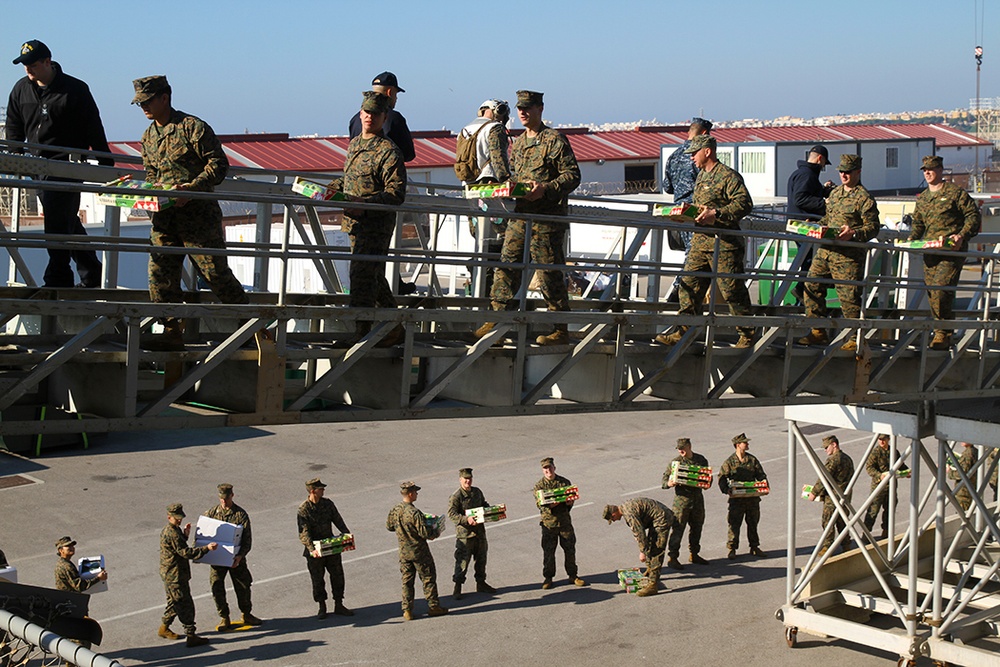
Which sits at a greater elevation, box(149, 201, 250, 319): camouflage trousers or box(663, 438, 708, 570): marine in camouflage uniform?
box(149, 201, 250, 319): camouflage trousers

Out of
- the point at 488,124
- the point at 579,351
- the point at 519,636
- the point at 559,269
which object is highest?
the point at 488,124

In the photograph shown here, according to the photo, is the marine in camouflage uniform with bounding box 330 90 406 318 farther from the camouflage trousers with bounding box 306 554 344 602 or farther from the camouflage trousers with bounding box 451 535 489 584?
the camouflage trousers with bounding box 451 535 489 584

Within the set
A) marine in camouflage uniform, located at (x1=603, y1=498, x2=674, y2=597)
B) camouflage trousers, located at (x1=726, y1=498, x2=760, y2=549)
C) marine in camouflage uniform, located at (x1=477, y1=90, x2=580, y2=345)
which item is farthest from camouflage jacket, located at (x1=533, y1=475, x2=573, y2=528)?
marine in camouflage uniform, located at (x1=477, y1=90, x2=580, y2=345)

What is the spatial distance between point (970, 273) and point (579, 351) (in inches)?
1336

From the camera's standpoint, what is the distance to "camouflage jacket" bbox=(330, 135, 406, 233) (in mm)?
8648

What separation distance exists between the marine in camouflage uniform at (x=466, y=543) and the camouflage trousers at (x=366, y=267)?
663 cm

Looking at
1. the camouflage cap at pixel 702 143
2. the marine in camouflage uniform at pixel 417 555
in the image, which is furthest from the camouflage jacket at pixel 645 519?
the camouflage cap at pixel 702 143

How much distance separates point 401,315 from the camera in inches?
338

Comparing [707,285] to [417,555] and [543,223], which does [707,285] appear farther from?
[417,555]

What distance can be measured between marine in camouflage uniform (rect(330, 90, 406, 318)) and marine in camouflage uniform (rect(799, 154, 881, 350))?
451 centimetres

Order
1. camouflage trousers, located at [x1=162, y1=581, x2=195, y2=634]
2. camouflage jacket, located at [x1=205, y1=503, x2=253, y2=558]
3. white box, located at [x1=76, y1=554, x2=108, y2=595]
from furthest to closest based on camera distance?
camouflage jacket, located at [x1=205, y1=503, x2=253, y2=558] < camouflage trousers, located at [x1=162, y1=581, x2=195, y2=634] < white box, located at [x1=76, y1=554, x2=108, y2=595]

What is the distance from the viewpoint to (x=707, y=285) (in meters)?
10.7

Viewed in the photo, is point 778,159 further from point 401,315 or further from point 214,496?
point 401,315

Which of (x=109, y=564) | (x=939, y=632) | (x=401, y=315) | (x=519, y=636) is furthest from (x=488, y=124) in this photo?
(x=109, y=564)
